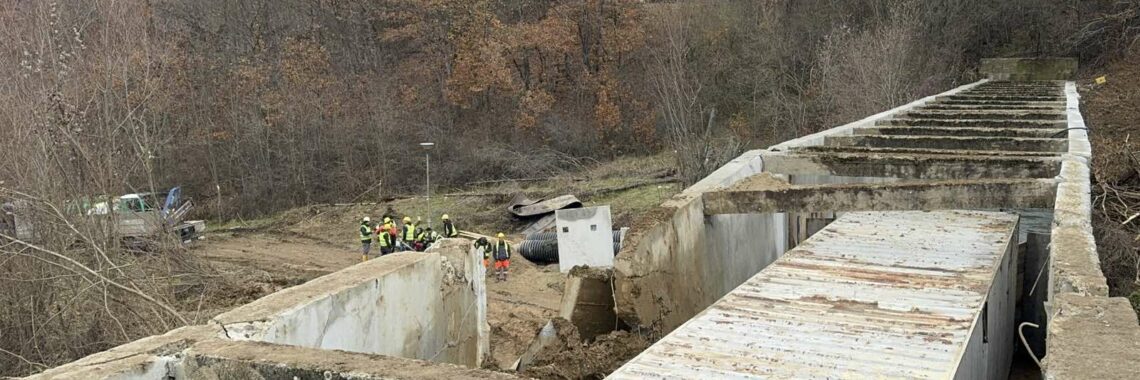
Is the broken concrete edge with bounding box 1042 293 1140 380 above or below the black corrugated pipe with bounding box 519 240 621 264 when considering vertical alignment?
above

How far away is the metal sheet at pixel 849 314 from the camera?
4578 mm

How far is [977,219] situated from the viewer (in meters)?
8.59

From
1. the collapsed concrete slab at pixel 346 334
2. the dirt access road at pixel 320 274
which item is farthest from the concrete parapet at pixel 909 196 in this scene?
the dirt access road at pixel 320 274

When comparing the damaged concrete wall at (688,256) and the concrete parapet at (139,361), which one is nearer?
the concrete parapet at (139,361)

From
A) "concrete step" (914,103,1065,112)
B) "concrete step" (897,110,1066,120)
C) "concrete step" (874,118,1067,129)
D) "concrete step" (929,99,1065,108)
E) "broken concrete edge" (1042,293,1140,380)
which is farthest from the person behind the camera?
"concrete step" (929,99,1065,108)

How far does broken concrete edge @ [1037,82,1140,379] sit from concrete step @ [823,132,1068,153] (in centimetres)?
515

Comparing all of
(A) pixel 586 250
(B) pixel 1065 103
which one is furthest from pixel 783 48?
(A) pixel 586 250

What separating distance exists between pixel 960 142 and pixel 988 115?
14.8 ft

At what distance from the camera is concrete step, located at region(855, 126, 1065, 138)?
12.0 m

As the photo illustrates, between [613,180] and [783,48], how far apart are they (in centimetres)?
1224

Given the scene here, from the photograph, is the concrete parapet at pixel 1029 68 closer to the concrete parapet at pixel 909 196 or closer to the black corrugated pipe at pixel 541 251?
the black corrugated pipe at pixel 541 251

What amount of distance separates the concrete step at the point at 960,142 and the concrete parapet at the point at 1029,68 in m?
23.3

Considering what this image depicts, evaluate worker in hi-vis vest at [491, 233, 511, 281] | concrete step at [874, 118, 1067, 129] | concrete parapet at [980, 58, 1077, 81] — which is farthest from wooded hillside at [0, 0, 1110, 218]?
concrete step at [874, 118, 1067, 129]

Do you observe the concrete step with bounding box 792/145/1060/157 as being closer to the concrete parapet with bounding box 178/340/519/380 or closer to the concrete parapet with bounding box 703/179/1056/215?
the concrete parapet with bounding box 703/179/1056/215
